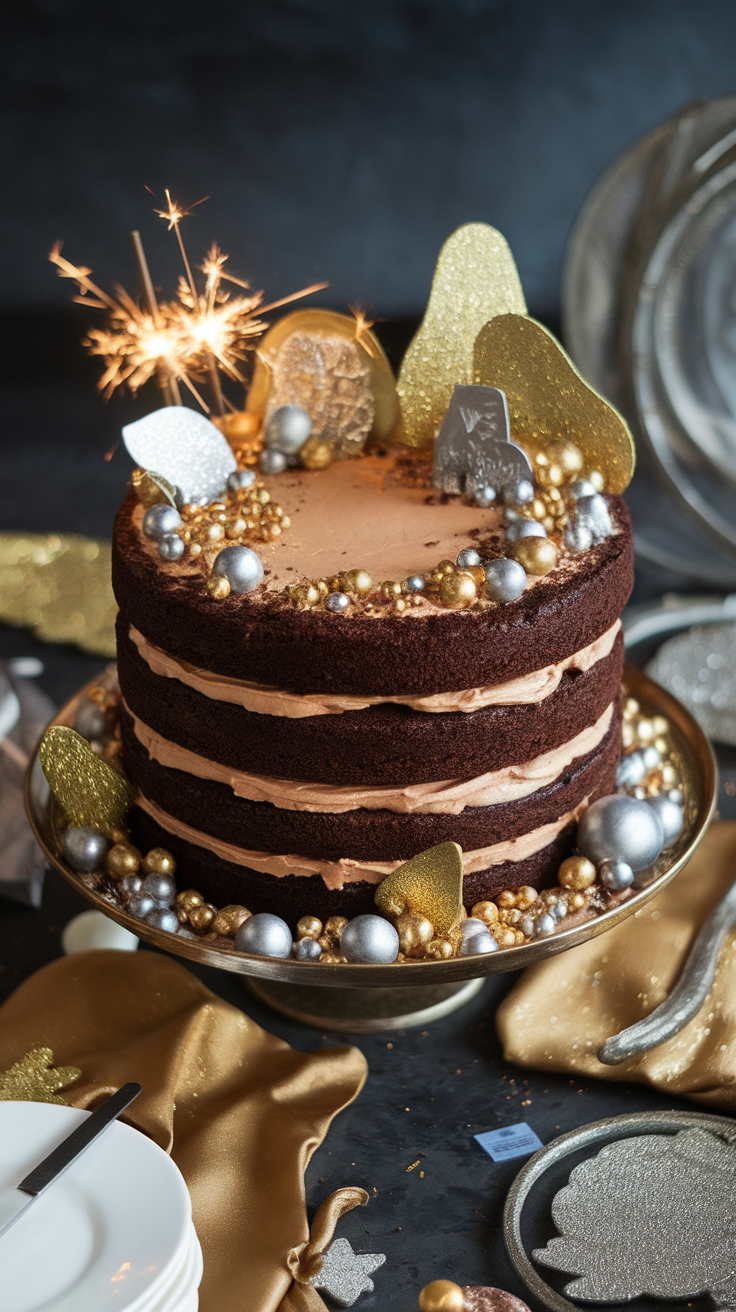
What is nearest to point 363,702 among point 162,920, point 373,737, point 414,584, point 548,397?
point 373,737

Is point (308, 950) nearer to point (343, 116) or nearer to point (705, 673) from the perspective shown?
point (705, 673)

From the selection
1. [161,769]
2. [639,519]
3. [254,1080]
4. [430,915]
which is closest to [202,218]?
[161,769]

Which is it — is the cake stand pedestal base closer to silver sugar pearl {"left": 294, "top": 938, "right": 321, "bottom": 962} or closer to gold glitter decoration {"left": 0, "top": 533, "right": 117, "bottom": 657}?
silver sugar pearl {"left": 294, "top": 938, "right": 321, "bottom": 962}

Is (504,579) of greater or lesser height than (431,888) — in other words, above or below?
above

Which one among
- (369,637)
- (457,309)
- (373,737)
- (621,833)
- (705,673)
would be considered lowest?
(705,673)

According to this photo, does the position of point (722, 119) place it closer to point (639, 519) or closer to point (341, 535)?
point (639, 519)
